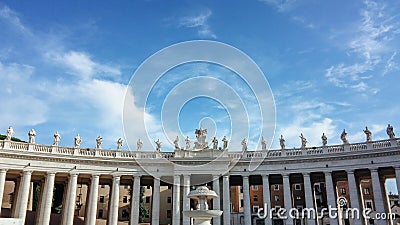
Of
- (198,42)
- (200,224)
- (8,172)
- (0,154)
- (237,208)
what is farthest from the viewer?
(237,208)

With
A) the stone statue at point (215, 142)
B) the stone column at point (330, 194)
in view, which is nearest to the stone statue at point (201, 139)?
the stone statue at point (215, 142)

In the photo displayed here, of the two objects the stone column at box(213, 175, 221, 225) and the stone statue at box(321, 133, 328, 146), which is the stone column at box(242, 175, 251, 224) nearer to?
the stone column at box(213, 175, 221, 225)

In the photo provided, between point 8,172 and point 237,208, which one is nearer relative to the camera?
point 8,172

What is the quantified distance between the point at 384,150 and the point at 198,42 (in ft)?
107

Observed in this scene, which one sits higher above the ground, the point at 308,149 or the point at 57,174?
the point at 308,149

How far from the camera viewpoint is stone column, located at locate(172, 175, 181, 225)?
49.3 meters

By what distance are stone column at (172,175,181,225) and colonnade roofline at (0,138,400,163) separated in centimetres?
304

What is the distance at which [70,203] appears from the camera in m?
48.9

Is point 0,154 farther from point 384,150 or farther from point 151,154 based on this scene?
point 384,150

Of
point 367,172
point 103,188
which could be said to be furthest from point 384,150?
point 103,188

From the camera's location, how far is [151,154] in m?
53.2

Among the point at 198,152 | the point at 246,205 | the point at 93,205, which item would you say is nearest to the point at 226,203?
the point at 246,205

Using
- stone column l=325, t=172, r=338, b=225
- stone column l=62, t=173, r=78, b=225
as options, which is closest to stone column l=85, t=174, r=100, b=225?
stone column l=62, t=173, r=78, b=225

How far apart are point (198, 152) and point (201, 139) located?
219 centimetres
